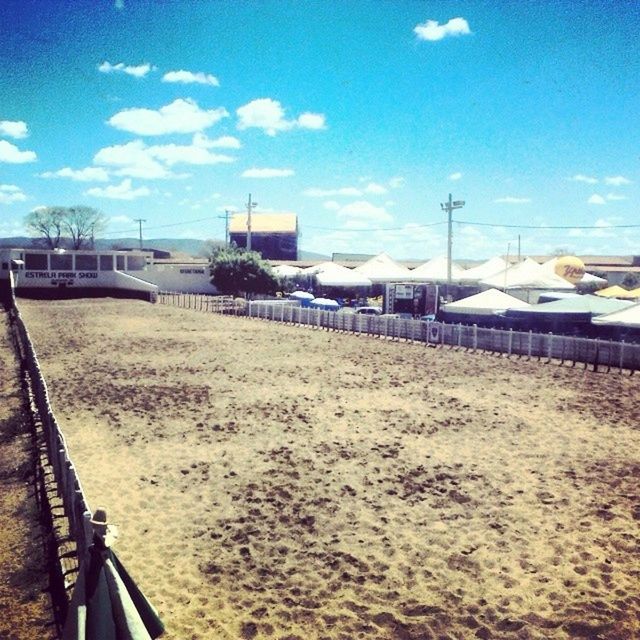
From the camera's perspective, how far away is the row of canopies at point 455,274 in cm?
3444

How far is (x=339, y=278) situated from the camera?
140 feet

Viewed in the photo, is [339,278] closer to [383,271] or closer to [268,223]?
[383,271]

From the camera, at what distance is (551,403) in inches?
564

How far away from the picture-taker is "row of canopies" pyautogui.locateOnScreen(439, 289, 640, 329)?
21.5m

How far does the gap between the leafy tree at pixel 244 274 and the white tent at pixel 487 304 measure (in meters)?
20.8

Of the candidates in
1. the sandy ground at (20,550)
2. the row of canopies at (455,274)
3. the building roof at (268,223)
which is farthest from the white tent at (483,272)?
the building roof at (268,223)

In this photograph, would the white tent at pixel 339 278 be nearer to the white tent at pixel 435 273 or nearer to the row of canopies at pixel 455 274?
the row of canopies at pixel 455 274

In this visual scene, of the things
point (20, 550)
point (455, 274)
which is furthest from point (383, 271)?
point (20, 550)

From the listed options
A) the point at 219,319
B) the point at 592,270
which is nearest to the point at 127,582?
the point at 219,319

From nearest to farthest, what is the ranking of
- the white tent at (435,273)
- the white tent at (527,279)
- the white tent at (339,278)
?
the white tent at (527,279) → the white tent at (339,278) → the white tent at (435,273)

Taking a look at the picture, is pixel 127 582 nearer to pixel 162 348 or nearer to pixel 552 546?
pixel 552 546

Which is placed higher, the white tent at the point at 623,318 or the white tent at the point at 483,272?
the white tent at the point at 483,272

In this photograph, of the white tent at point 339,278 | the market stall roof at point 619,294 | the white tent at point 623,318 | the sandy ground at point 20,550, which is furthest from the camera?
the white tent at point 339,278

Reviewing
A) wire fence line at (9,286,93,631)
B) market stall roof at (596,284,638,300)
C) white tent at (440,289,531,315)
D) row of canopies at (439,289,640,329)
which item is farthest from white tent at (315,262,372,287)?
wire fence line at (9,286,93,631)
